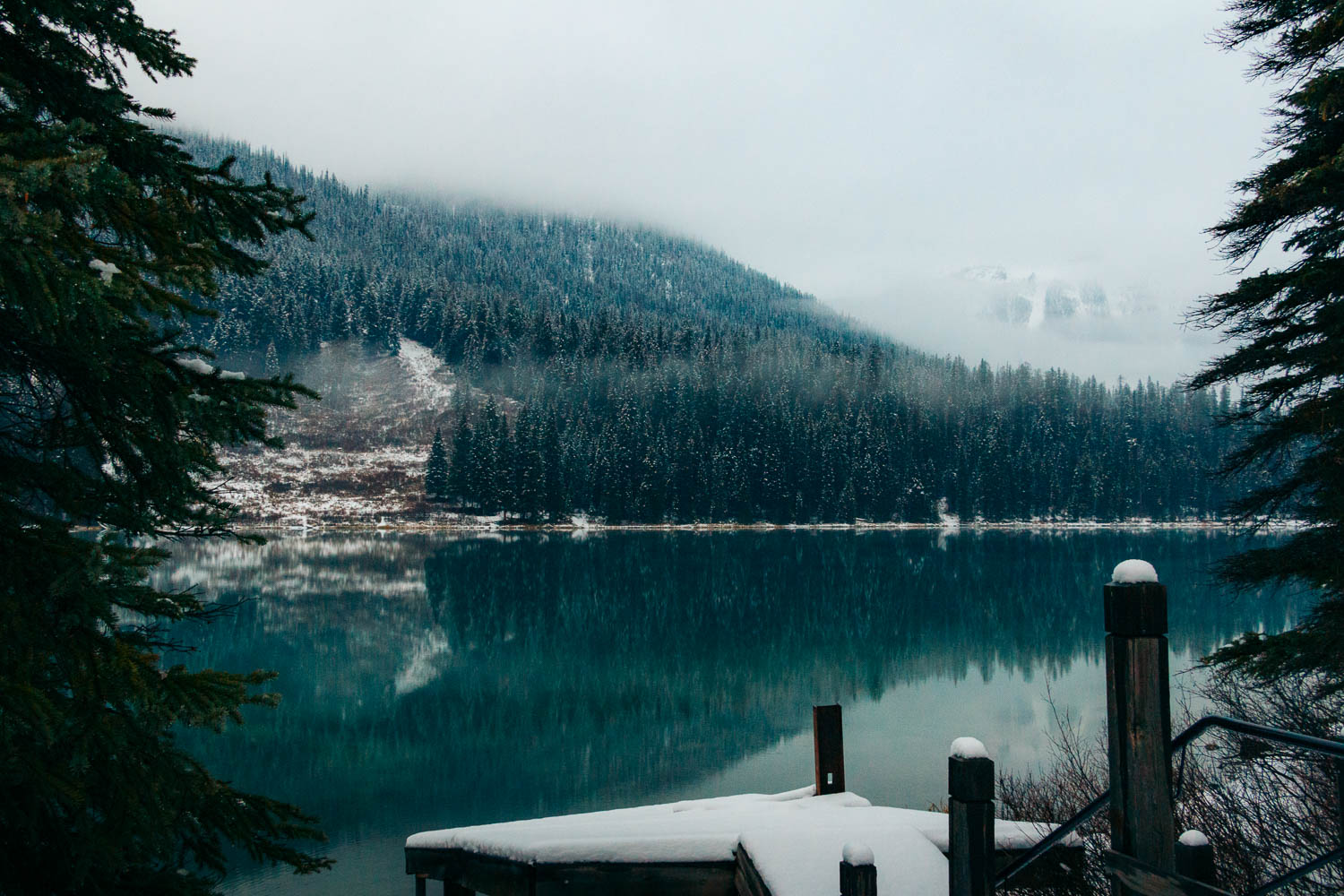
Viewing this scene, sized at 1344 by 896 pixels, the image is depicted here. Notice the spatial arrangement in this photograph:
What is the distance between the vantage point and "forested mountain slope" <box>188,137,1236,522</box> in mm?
106125

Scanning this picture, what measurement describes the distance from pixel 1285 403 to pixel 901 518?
4217 inches

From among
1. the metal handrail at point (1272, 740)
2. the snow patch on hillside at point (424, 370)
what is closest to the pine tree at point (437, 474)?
the snow patch on hillside at point (424, 370)

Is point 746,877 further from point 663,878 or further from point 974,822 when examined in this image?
point 974,822

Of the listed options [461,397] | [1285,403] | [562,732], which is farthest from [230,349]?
[1285,403]

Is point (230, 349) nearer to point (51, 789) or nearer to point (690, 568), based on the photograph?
point (690, 568)

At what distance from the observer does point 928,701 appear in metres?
26.6

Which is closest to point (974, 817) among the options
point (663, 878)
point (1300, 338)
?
point (663, 878)

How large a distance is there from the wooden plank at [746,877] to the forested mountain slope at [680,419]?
317 ft

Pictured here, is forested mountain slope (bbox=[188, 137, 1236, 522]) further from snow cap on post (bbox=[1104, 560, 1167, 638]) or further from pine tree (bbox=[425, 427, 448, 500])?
snow cap on post (bbox=[1104, 560, 1167, 638])

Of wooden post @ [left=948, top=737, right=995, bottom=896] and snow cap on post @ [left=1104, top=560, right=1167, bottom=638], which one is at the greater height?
snow cap on post @ [left=1104, top=560, right=1167, bottom=638]

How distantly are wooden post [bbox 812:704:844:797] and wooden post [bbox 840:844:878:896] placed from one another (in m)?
5.06

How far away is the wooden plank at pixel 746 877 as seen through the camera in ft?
15.9

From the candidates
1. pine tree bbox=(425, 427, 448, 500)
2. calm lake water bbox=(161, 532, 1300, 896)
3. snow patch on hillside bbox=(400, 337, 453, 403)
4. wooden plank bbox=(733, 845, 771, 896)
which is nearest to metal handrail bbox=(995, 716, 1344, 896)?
wooden plank bbox=(733, 845, 771, 896)

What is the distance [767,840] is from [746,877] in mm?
259
